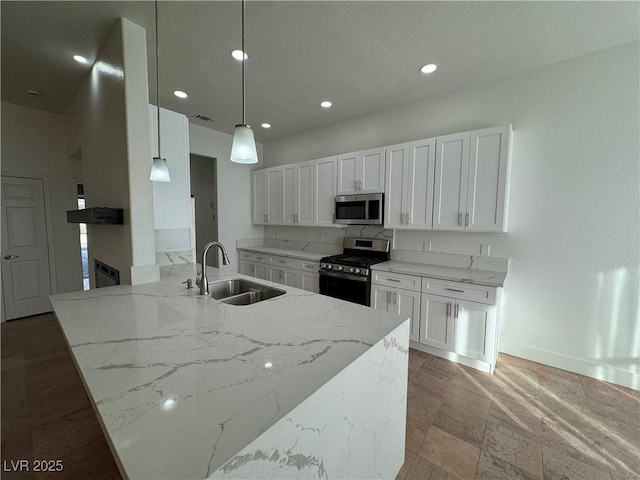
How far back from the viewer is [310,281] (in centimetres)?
379

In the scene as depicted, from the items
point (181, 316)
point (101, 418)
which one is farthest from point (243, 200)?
point (101, 418)

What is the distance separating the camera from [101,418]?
0.68m

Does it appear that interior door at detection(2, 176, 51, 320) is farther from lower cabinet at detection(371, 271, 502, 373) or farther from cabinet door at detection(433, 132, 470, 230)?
cabinet door at detection(433, 132, 470, 230)

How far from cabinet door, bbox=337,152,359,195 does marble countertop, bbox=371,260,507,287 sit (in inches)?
44.0

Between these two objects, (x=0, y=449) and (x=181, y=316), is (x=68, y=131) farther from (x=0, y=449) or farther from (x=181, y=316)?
(x=181, y=316)

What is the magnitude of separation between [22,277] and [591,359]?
669cm

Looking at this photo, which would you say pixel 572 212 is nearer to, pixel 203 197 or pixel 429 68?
pixel 429 68

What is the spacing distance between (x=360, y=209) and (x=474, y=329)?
1.83m

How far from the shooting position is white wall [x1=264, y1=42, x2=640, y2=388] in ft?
7.45

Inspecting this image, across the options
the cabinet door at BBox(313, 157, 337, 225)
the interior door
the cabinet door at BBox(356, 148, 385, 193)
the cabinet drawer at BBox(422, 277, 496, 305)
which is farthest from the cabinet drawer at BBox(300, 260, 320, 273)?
the interior door

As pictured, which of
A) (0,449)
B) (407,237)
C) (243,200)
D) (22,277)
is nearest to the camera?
A: (0,449)

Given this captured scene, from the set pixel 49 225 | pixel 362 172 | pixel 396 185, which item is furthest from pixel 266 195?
pixel 49 225

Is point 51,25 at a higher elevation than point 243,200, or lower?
higher

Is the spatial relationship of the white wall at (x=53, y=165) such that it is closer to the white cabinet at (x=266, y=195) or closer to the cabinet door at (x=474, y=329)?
the white cabinet at (x=266, y=195)
